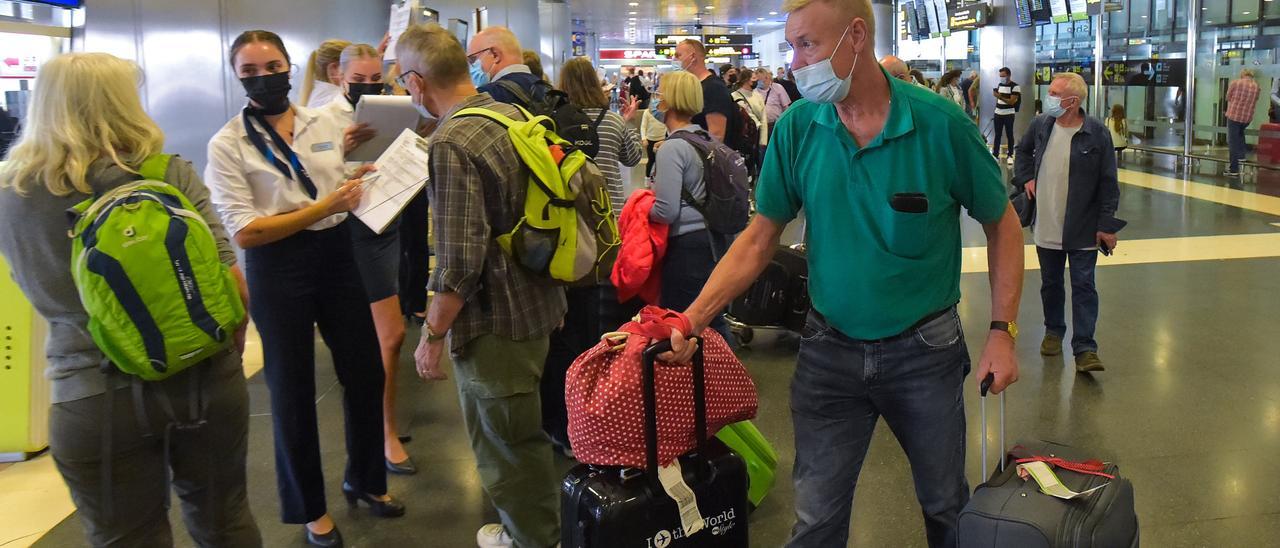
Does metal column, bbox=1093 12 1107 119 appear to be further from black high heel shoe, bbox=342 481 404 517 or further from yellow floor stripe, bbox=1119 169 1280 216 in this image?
black high heel shoe, bbox=342 481 404 517

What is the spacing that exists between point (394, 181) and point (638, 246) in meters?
1.40

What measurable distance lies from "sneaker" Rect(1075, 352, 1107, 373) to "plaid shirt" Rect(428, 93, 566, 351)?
3635 millimetres

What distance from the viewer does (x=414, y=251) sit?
5.95 m

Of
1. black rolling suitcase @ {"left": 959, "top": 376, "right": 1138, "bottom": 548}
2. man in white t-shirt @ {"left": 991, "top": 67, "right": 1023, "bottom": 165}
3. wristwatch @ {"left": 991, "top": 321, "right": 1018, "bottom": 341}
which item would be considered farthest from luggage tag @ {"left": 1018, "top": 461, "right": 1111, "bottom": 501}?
man in white t-shirt @ {"left": 991, "top": 67, "right": 1023, "bottom": 165}

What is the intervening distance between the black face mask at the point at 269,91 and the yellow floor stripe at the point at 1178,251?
6434 mm

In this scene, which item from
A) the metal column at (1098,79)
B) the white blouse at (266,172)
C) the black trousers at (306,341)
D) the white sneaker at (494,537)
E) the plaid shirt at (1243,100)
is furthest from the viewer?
the metal column at (1098,79)

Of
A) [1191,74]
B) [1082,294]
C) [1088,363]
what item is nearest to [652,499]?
[1088,363]

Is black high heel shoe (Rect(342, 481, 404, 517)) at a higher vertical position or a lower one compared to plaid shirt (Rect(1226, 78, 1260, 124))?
lower

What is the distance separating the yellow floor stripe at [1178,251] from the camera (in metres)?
8.62

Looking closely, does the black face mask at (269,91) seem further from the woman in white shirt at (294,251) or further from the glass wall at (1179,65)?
the glass wall at (1179,65)

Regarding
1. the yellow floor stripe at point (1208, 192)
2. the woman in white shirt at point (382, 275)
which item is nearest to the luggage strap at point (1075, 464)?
the woman in white shirt at point (382, 275)

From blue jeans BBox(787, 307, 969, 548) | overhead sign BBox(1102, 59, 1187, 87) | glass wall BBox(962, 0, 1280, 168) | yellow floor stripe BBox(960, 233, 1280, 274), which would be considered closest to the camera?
blue jeans BBox(787, 307, 969, 548)

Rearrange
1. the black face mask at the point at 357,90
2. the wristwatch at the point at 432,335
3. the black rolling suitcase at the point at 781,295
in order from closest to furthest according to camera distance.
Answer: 1. the wristwatch at the point at 432,335
2. the black face mask at the point at 357,90
3. the black rolling suitcase at the point at 781,295

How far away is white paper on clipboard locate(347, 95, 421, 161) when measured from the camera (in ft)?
12.0
